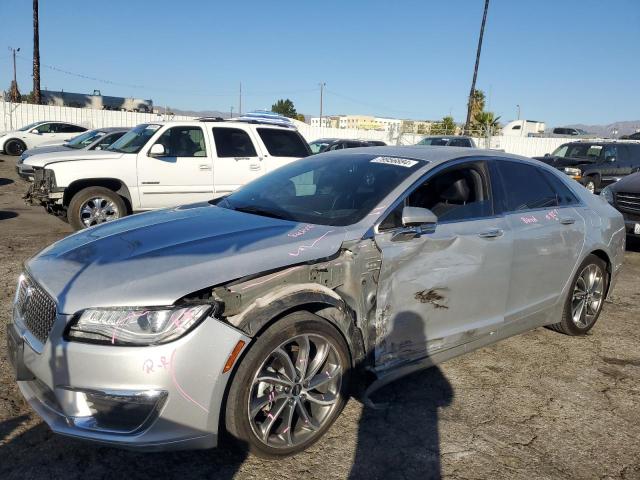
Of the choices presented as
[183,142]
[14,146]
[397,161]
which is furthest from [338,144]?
[397,161]

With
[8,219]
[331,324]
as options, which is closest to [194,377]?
[331,324]

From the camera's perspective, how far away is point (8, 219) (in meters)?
9.29

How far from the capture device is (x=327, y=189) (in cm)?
376

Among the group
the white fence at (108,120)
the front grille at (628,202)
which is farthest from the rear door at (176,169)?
the white fence at (108,120)

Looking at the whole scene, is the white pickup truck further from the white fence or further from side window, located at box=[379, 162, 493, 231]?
the white fence

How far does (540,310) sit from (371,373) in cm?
178

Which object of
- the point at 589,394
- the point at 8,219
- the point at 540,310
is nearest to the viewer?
the point at 589,394

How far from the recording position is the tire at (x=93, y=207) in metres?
7.87

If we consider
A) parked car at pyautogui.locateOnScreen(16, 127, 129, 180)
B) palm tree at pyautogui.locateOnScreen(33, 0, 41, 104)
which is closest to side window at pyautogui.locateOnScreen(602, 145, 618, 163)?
parked car at pyautogui.locateOnScreen(16, 127, 129, 180)

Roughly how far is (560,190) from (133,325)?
363 centimetres

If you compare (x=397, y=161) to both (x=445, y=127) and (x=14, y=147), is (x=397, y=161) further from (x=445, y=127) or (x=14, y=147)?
(x=445, y=127)

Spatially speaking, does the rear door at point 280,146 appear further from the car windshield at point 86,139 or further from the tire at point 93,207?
the car windshield at point 86,139

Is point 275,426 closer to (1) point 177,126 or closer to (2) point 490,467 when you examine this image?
(2) point 490,467

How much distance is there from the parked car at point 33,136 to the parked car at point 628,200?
66.6 feet
